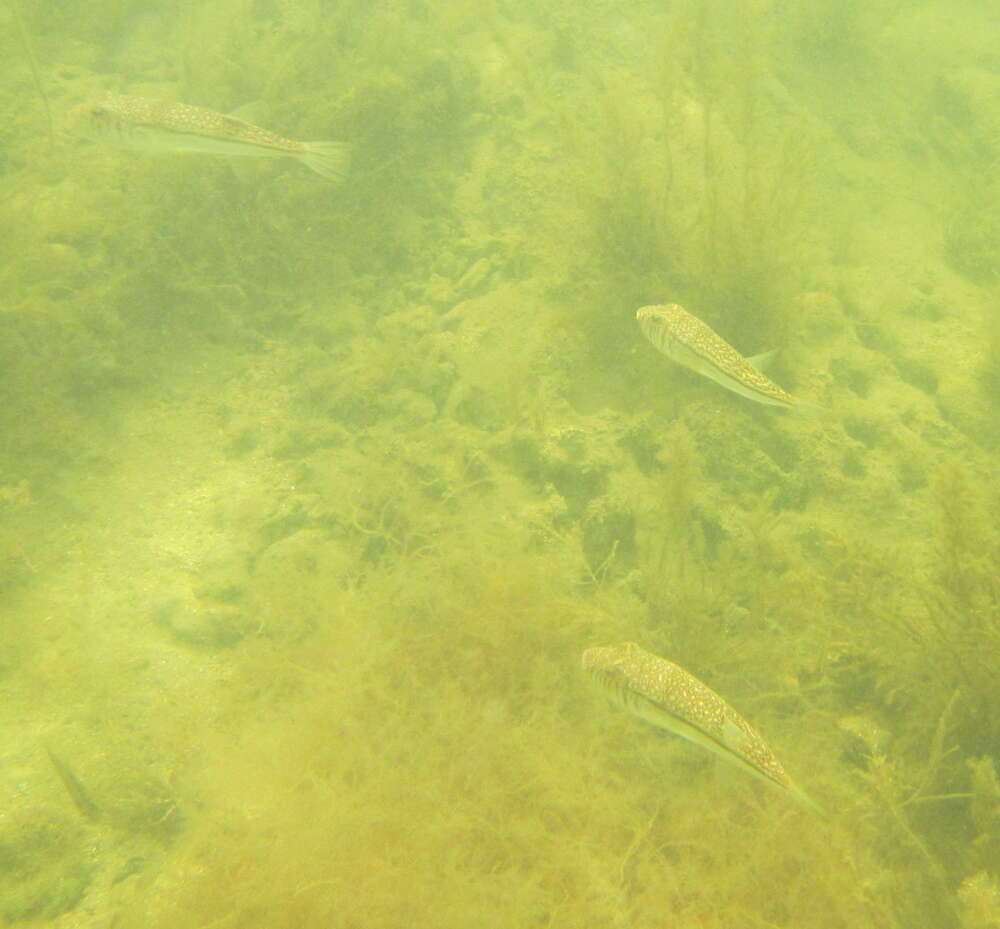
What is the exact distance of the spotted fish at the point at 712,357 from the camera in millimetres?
3471

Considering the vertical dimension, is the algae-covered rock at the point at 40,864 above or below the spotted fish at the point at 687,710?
below

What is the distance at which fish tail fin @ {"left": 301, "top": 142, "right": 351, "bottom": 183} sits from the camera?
16.0ft

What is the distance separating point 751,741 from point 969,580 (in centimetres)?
193

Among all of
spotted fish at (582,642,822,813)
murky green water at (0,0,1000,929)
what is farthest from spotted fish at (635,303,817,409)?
spotted fish at (582,642,822,813)

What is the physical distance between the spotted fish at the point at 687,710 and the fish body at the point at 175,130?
4.64 metres

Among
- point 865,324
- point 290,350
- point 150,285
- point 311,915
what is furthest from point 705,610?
point 150,285

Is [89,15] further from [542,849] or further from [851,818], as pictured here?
[851,818]

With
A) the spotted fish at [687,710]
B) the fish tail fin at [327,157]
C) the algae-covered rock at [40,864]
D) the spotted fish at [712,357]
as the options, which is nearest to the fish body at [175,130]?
the fish tail fin at [327,157]

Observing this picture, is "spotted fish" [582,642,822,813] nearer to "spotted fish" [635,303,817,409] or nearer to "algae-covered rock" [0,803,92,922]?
"spotted fish" [635,303,817,409]

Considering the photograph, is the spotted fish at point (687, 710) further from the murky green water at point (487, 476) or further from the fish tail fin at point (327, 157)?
the fish tail fin at point (327, 157)

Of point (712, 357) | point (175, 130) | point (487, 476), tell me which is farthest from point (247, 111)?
point (712, 357)

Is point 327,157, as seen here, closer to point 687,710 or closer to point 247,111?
point 247,111

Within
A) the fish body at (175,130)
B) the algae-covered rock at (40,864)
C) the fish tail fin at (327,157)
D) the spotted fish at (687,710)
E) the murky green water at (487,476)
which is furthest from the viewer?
the fish tail fin at (327,157)

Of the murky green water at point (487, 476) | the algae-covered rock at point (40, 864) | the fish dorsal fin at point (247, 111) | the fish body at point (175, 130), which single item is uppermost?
the fish dorsal fin at point (247, 111)
